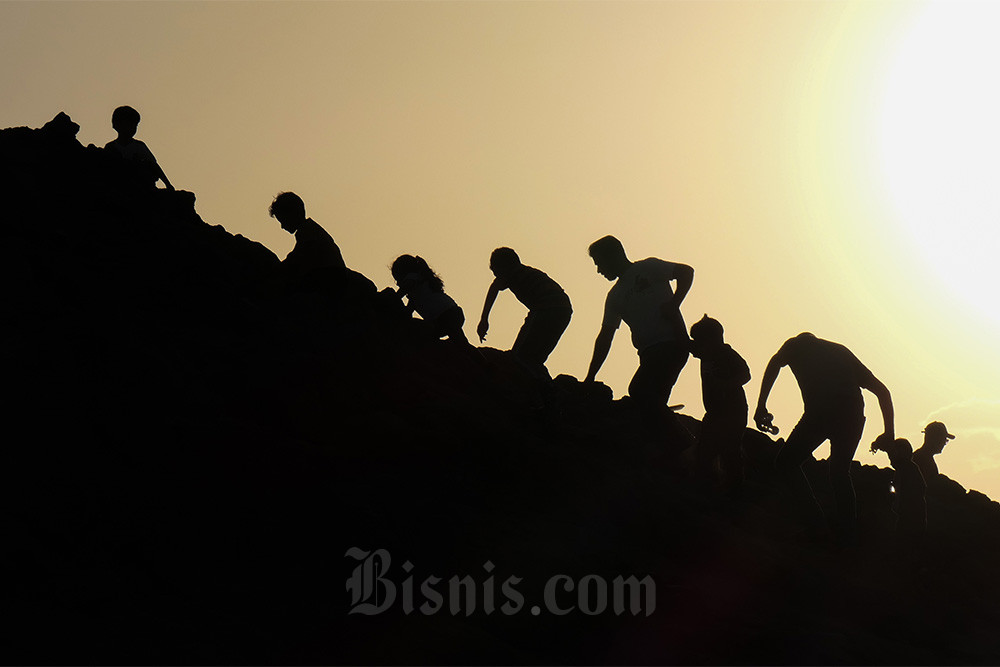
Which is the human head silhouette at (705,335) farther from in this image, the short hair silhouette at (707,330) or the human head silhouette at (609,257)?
the human head silhouette at (609,257)

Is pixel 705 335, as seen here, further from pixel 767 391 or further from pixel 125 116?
pixel 125 116

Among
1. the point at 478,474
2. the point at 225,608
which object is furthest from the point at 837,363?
the point at 225,608

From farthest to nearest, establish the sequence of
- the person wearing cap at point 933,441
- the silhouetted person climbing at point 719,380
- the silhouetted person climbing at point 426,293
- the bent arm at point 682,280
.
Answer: the person wearing cap at point 933,441, the silhouetted person climbing at point 426,293, the bent arm at point 682,280, the silhouetted person climbing at point 719,380

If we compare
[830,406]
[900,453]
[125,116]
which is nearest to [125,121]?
[125,116]

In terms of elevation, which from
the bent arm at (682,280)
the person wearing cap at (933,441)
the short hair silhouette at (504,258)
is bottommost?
the person wearing cap at (933,441)

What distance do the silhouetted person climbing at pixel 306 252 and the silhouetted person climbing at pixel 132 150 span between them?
212 centimetres

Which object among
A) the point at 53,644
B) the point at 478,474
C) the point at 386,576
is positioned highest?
the point at 478,474

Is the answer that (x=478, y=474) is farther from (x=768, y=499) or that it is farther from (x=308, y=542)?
(x=768, y=499)

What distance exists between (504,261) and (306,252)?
230 cm

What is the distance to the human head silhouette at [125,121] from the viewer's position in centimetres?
1388

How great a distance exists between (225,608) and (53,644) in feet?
3.75

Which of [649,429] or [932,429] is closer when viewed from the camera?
[649,429]

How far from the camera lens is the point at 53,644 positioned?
22.6 ft

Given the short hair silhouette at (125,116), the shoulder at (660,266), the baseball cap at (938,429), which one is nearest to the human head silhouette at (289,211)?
the short hair silhouette at (125,116)
